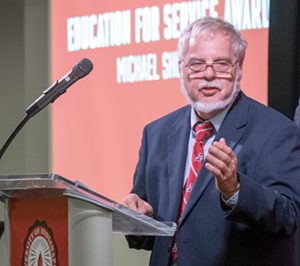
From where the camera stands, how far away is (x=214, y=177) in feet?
6.88

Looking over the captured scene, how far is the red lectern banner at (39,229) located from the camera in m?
1.74

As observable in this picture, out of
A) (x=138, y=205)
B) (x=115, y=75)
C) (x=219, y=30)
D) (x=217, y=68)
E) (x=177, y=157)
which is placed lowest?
(x=138, y=205)

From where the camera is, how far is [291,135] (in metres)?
2.21

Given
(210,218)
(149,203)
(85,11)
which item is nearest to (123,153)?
(85,11)

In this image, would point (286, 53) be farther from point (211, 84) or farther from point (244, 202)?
point (244, 202)

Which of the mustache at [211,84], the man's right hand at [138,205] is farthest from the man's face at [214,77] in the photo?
the man's right hand at [138,205]

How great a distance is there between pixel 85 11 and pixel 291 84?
3.86 feet

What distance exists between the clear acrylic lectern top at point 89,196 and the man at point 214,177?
28 cm

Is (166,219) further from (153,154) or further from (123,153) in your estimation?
(123,153)

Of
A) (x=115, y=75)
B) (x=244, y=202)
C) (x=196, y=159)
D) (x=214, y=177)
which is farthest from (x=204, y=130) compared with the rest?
(x=115, y=75)

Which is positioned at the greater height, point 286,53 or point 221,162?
point 286,53

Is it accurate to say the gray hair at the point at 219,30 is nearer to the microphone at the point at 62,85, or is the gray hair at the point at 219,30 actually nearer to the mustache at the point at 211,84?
the mustache at the point at 211,84

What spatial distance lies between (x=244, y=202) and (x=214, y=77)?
417 millimetres

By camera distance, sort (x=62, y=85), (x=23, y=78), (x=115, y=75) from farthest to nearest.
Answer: (x=23, y=78) → (x=115, y=75) → (x=62, y=85)
